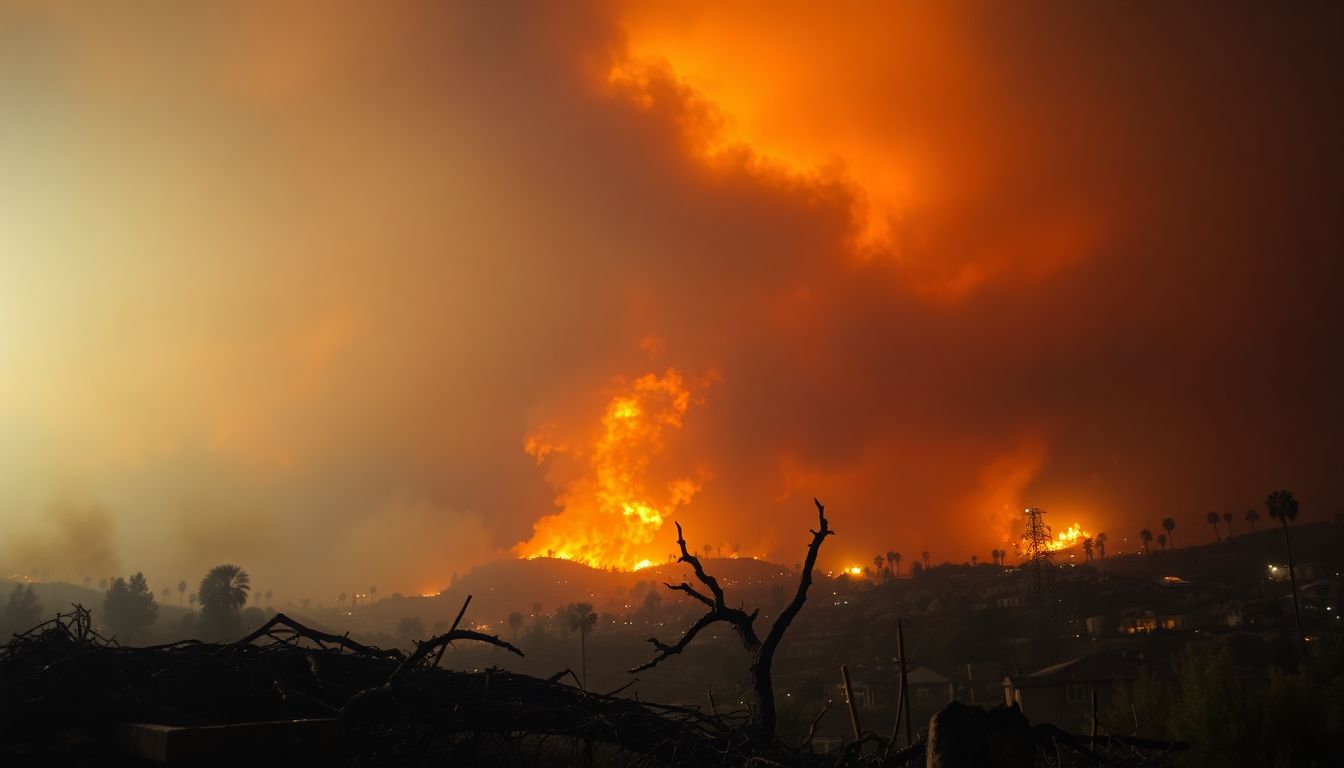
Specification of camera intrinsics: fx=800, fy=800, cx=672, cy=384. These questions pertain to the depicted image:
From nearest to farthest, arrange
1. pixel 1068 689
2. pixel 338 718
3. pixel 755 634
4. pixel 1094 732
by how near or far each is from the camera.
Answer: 1. pixel 338 718
2. pixel 1094 732
3. pixel 755 634
4. pixel 1068 689

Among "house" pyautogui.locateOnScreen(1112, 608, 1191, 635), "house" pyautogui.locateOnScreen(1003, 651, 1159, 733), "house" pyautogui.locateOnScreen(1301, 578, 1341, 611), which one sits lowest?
"house" pyautogui.locateOnScreen(1003, 651, 1159, 733)

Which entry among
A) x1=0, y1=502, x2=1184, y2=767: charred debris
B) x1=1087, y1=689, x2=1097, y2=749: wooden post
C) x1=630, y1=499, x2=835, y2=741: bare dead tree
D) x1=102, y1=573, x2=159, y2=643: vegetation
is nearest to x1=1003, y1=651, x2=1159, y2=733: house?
x1=1087, y1=689, x2=1097, y2=749: wooden post

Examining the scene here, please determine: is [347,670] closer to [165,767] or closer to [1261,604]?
[165,767]

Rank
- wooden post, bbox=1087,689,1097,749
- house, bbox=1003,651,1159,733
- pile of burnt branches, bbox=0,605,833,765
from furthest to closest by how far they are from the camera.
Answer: house, bbox=1003,651,1159,733 < wooden post, bbox=1087,689,1097,749 < pile of burnt branches, bbox=0,605,833,765

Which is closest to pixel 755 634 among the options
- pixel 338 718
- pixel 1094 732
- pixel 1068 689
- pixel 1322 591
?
pixel 1094 732

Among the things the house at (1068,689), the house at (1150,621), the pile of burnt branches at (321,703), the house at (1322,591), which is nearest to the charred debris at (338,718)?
the pile of burnt branches at (321,703)

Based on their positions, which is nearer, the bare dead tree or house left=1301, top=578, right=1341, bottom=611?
the bare dead tree

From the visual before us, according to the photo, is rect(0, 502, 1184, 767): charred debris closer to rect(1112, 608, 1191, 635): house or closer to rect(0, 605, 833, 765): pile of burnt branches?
rect(0, 605, 833, 765): pile of burnt branches

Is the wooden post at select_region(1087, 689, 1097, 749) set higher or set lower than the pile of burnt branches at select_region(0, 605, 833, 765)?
lower

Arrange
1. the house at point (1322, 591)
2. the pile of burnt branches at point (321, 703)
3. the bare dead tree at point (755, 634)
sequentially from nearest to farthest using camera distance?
the pile of burnt branches at point (321, 703)
the bare dead tree at point (755, 634)
the house at point (1322, 591)

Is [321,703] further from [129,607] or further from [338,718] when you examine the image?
[129,607]

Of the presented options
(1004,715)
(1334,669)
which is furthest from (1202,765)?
(1004,715)

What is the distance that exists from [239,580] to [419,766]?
159 m

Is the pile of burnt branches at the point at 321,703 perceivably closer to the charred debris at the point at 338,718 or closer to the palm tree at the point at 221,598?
the charred debris at the point at 338,718
